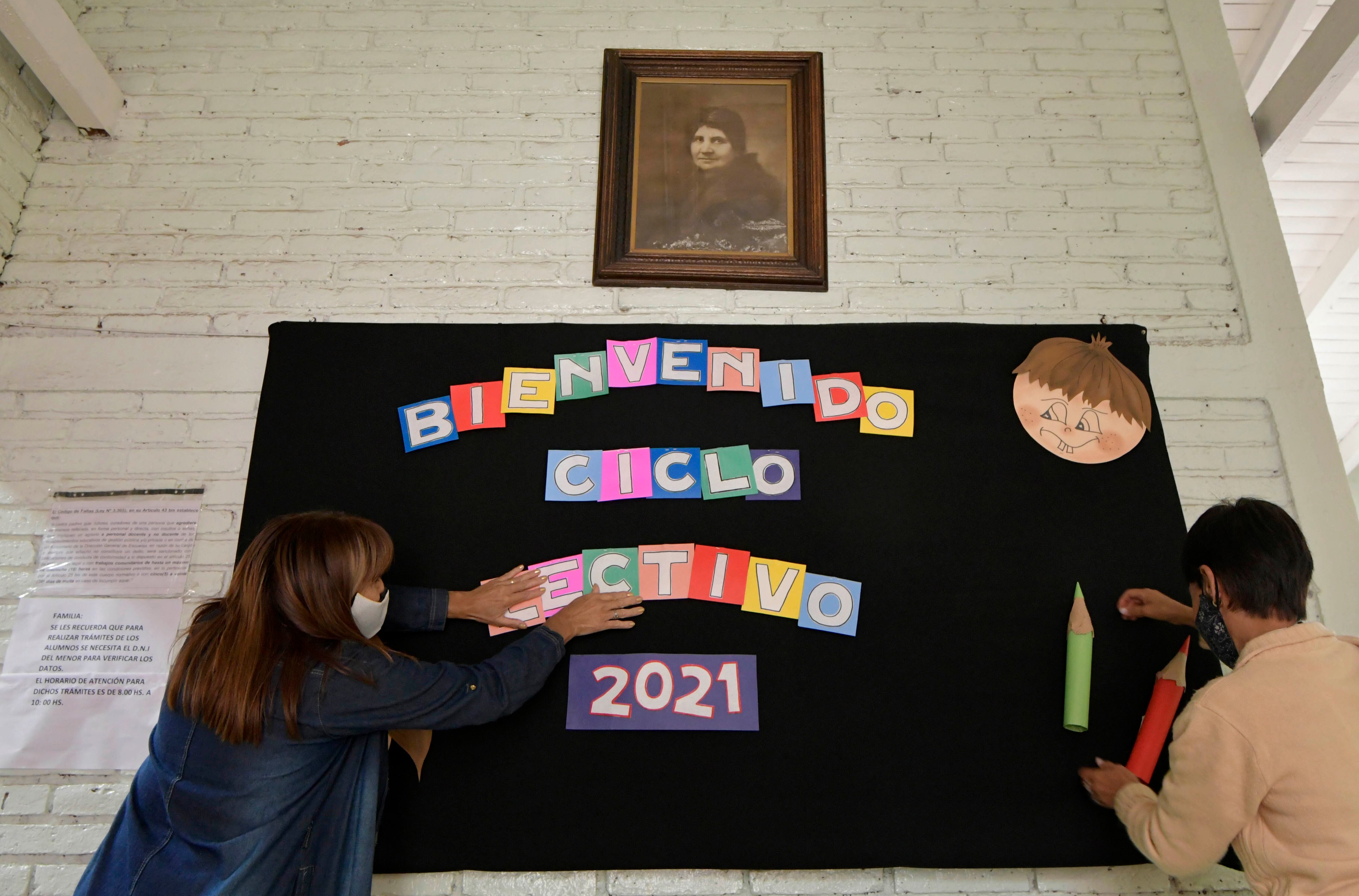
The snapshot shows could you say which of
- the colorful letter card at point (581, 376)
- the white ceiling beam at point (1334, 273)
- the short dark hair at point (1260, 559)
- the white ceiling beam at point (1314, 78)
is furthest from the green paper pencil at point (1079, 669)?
the white ceiling beam at point (1334, 273)

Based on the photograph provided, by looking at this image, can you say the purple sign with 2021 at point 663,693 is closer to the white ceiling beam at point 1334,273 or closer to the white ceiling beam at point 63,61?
the white ceiling beam at point 63,61

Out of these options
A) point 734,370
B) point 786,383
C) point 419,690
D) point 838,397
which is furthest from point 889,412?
point 419,690

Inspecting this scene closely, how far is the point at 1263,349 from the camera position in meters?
2.14

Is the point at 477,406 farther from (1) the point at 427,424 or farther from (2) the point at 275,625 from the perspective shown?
(2) the point at 275,625

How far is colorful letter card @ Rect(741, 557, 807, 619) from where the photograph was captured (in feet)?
6.20

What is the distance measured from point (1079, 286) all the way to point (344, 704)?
210cm

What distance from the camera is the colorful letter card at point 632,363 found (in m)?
2.07

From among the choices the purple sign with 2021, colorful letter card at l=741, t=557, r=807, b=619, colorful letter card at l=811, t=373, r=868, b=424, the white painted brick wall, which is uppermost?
the white painted brick wall

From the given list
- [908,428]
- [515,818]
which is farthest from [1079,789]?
[515,818]

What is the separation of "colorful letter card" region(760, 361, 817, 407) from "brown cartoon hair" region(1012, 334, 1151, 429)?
55 cm

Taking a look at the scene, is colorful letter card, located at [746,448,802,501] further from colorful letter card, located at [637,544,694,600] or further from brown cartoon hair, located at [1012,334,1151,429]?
brown cartoon hair, located at [1012,334,1151,429]

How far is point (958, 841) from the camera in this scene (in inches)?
68.3

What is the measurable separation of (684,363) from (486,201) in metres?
0.77

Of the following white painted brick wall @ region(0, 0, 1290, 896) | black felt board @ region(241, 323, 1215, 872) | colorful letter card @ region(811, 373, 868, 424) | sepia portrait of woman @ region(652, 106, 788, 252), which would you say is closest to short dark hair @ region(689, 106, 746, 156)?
sepia portrait of woman @ region(652, 106, 788, 252)
